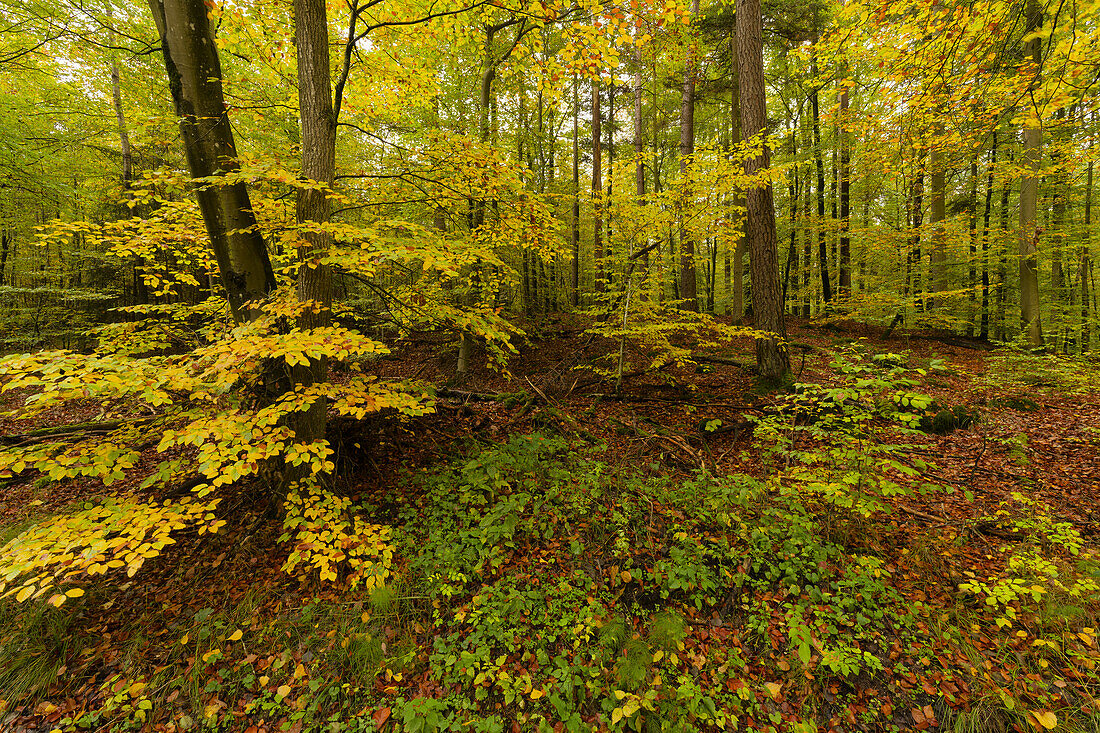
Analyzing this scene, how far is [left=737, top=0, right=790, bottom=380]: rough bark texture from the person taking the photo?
6488 millimetres

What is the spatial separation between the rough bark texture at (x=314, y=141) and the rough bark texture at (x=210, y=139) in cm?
55

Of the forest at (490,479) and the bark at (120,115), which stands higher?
the bark at (120,115)

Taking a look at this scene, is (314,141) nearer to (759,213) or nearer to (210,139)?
(210,139)

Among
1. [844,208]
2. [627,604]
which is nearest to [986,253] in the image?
[844,208]

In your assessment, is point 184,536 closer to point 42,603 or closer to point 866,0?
point 42,603

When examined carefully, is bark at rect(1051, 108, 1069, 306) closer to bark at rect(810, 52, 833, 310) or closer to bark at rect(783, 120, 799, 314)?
bark at rect(810, 52, 833, 310)

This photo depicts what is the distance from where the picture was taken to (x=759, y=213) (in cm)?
680

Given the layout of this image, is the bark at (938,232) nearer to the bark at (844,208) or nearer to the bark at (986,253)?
the bark at (986,253)

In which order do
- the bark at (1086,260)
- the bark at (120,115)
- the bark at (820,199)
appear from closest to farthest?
1. the bark at (120,115)
2. the bark at (1086,260)
3. the bark at (820,199)

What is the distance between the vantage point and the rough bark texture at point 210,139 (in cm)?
371

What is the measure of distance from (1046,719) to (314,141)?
705cm

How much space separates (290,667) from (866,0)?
9.80 meters

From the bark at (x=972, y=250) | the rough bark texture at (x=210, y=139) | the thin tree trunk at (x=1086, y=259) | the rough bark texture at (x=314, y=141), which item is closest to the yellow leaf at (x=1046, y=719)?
the rough bark texture at (x=314, y=141)

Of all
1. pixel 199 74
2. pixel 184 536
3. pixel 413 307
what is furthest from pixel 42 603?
pixel 199 74
